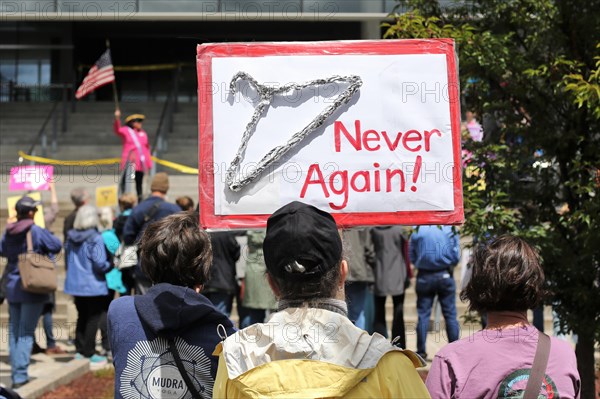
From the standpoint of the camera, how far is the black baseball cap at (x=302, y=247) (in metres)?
3.06

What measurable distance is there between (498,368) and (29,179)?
10.2 m

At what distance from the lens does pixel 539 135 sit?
21.4 feet

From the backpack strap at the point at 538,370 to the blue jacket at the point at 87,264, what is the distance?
770cm

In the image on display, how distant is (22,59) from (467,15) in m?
23.3

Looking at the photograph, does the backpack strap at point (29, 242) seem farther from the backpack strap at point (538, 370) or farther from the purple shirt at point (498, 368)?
the backpack strap at point (538, 370)

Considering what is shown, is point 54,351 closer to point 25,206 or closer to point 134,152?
point 25,206

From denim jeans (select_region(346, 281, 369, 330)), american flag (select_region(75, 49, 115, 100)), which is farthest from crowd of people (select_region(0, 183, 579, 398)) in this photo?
american flag (select_region(75, 49, 115, 100))

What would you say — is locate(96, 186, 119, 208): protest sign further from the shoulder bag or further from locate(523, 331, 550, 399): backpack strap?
locate(523, 331, 550, 399): backpack strap

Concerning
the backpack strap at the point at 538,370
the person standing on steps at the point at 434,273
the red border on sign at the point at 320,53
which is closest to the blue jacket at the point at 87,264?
the person standing on steps at the point at 434,273

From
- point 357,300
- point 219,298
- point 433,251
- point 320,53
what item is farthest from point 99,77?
point 320,53

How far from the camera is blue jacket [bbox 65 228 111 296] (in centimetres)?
1066

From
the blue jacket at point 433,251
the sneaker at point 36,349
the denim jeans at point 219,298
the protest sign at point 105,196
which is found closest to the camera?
the denim jeans at point 219,298

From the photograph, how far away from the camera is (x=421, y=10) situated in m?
6.93

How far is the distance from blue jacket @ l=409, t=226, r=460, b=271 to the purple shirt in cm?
632
